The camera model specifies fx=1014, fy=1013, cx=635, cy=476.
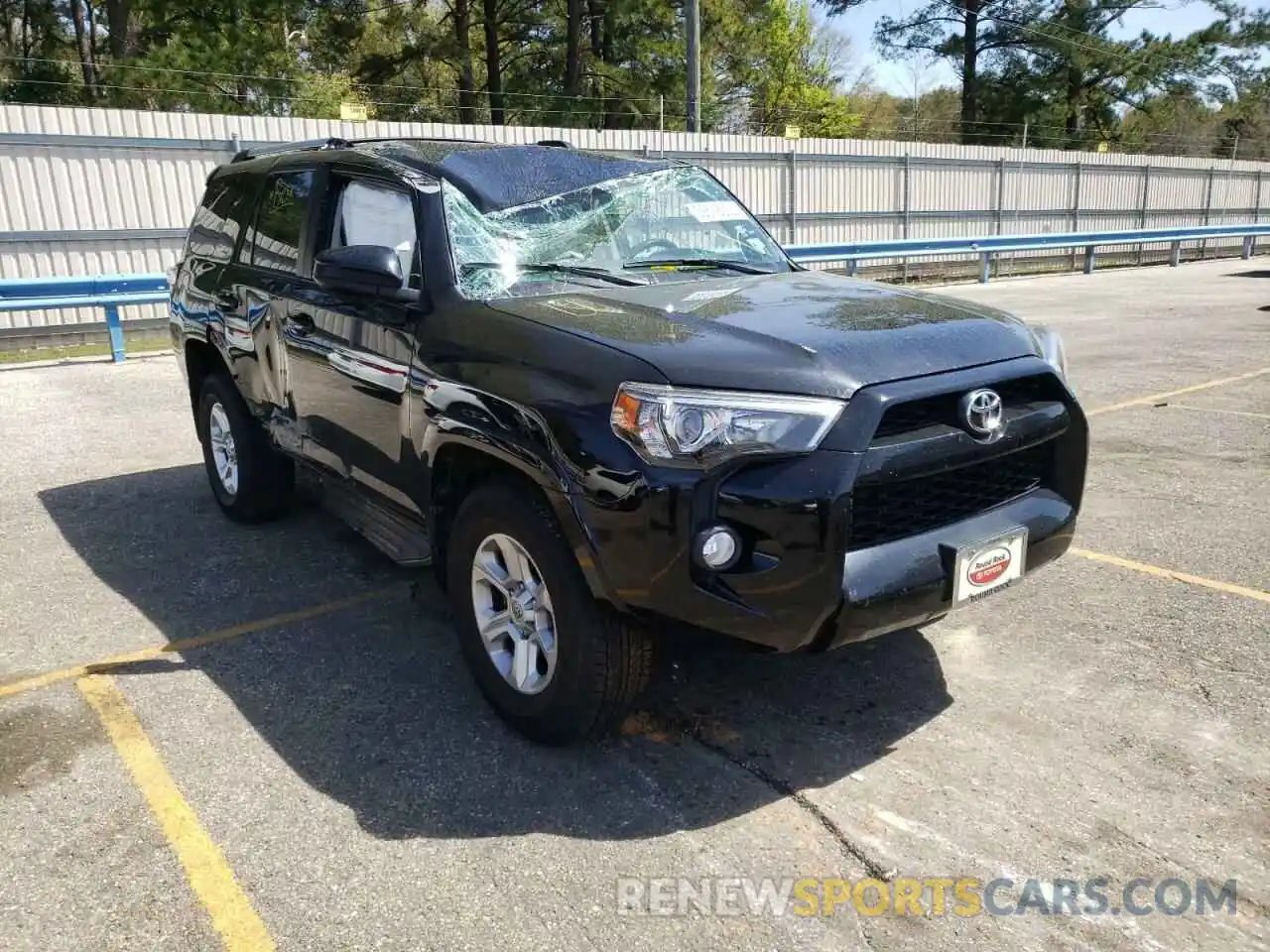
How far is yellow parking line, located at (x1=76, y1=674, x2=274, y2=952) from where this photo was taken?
2557mm

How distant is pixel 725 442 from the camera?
2.71 m

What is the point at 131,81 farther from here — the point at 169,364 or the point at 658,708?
the point at 658,708

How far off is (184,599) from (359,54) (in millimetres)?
28914

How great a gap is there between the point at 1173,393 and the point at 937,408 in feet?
22.8

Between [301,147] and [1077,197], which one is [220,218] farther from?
[1077,197]

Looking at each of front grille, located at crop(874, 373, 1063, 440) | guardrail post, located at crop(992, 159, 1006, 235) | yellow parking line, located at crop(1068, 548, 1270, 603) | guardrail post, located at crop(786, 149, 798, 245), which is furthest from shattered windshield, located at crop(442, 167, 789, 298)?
guardrail post, located at crop(992, 159, 1006, 235)

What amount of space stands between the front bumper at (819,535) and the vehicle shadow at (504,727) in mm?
373

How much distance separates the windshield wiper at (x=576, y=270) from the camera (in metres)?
3.68

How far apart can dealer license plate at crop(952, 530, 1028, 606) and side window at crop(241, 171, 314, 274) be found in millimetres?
3180

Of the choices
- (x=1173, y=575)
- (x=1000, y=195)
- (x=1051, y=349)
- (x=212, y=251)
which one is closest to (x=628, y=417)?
(x=1051, y=349)

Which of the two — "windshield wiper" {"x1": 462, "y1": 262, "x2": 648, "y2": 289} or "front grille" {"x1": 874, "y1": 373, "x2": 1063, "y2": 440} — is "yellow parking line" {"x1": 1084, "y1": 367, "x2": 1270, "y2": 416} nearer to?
"front grille" {"x1": 874, "y1": 373, "x2": 1063, "y2": 440}

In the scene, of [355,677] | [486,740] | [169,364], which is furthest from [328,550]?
[169,364]

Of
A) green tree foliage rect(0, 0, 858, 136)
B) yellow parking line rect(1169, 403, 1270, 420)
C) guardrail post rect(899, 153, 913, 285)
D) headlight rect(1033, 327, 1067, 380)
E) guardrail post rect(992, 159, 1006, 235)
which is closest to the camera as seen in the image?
headlight rect(1033, 327, 1067, 380)

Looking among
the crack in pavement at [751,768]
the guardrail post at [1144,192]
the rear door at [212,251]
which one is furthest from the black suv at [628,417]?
the guardrail post at [1144,192]
